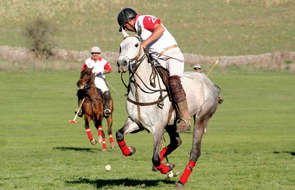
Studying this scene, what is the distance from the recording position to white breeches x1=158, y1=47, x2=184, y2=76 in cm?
1071

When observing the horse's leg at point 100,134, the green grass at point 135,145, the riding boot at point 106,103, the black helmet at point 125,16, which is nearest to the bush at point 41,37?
the green grass at point 135,145

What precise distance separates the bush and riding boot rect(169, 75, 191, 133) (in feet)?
191

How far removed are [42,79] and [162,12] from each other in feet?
152

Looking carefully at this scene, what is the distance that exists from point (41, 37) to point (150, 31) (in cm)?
6021

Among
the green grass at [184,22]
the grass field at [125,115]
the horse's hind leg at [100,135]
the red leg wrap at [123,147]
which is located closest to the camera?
the red leg wrap at [123,147]

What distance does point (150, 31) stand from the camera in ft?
34.9

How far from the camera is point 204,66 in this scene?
192ft

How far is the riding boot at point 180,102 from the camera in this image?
10469 mm

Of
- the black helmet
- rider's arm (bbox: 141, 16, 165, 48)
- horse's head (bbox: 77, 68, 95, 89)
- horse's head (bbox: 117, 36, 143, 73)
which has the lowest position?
horse's head (bbox: 77, 68, 95, 89)

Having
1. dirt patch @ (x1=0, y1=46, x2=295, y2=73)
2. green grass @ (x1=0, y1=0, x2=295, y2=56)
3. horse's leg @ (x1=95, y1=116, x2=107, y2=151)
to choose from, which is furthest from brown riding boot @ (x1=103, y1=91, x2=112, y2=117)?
green grass @ (x1=0, y1=0, x2=295, y2=56)

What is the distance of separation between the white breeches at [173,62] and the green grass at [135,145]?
2117 mm

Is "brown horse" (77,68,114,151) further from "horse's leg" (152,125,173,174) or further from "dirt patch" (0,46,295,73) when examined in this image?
"dirt patch" (0,46,295,73)

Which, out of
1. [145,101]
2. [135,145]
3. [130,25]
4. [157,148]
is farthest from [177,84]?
[135,145]

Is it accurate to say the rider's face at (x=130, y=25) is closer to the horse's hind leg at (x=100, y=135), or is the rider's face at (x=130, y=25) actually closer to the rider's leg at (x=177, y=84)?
the rider's leg at (x=177, y=84)
